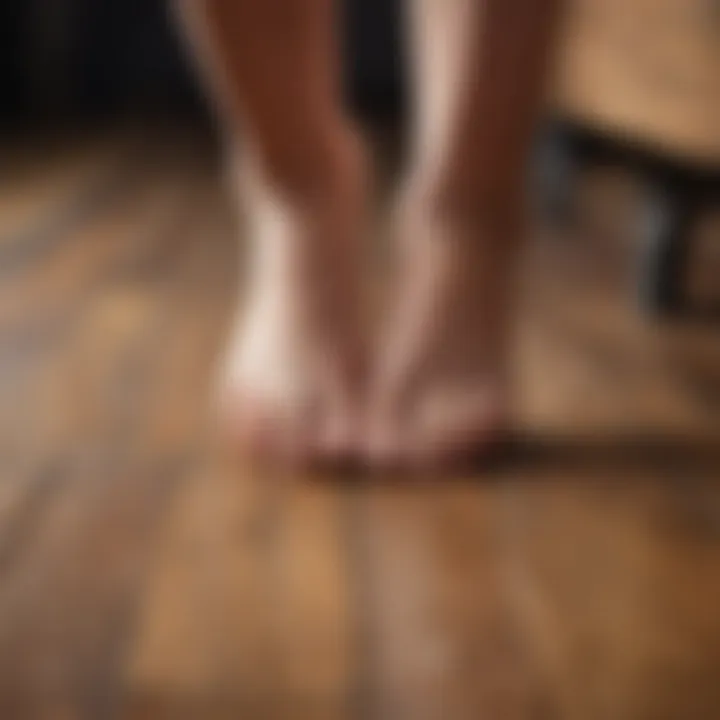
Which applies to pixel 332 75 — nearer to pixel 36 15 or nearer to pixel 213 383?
pixel 213 383

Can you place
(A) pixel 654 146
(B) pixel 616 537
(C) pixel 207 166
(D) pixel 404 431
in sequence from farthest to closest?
(C) pixel 207 166, (A) pixel 654 146, (D) pixel 404 431, (B) pixel 616 537

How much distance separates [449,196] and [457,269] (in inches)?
1.7

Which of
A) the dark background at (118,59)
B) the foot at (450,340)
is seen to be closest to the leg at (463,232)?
the foot at (450,340)

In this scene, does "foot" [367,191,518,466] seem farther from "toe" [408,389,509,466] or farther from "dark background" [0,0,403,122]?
"dark background" [0,0,403,122]

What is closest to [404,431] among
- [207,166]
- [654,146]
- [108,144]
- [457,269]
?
[457,269]

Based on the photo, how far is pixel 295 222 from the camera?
82 cm

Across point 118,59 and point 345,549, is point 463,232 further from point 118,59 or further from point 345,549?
point 118,59

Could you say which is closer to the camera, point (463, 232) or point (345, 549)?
point (345, 549)

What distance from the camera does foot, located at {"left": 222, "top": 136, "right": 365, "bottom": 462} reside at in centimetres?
81

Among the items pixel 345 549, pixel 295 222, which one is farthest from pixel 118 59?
pixel 345 549

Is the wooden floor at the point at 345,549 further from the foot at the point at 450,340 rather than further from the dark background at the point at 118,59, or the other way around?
the dark background at the point at 118,59

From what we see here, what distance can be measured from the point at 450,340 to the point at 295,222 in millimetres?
118

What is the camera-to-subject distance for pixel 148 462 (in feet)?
2.66

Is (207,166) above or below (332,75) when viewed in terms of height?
below
